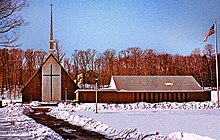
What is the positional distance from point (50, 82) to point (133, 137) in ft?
134

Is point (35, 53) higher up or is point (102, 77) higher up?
point (35, 53)

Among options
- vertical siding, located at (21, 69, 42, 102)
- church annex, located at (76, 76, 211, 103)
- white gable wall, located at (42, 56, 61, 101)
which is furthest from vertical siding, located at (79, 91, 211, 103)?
vertical siding, located at (21, 69, 42, 102)

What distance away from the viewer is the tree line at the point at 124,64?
225 feet

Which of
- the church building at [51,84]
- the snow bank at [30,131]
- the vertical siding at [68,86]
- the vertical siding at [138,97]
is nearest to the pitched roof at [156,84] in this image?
the vertical siding at [138,97]

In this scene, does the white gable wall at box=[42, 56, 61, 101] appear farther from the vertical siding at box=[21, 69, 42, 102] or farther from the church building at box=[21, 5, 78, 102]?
the vertical siding at box=[21, 69, 42, 102]

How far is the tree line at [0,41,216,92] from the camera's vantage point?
68438 millimetres

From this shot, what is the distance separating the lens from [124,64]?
72.8 meters

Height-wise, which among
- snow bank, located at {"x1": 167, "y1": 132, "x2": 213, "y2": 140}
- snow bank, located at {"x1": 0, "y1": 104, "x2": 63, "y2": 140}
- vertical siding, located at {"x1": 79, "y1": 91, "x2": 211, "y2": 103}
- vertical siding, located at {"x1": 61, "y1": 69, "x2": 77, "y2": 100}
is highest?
vertical siding, located at {"x1": 61, "y1": 69, "x2": 77, "y2": 100}

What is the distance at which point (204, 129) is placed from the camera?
1207 centimetres

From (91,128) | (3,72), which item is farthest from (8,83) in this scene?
(91,128)

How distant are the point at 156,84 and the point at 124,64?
25003 mm

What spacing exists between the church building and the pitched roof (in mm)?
6934

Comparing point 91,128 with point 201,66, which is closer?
point 91,128

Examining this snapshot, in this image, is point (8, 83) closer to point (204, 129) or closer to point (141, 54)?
point (141, 54)
